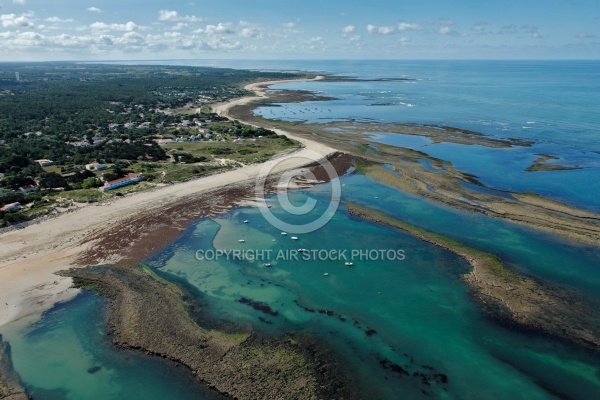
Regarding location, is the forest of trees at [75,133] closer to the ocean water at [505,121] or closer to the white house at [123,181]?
the white house at [123,181]

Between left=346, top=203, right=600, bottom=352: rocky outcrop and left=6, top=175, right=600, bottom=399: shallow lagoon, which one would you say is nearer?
left=6, top=175, right=600, bottom=399: shallow lagoon

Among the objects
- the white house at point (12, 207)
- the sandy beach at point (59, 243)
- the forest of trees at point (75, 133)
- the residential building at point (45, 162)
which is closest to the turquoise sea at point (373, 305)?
the sandy beach at point (59, 243)

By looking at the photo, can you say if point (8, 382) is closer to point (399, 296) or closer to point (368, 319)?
point (368, 319)

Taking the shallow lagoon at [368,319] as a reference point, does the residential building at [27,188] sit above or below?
above

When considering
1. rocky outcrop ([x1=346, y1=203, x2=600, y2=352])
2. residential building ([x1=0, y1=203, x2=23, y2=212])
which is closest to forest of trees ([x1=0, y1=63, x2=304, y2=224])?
residential building ([x1=0, y1=203, x2=23, y2=212])

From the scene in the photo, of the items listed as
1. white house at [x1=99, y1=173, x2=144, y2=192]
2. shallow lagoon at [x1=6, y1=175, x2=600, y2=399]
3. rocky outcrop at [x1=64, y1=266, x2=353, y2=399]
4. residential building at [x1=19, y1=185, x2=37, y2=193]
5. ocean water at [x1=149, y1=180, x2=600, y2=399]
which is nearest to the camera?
rocky outcrop at [x1=64, y1=266, x2=353, y2=399]

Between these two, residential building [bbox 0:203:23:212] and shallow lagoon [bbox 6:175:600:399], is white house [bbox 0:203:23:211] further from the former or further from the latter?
shallow lagoon [bbox 6:175:600:399]

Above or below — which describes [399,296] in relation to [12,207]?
below

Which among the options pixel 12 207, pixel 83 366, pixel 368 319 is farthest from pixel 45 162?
pixel 368 319

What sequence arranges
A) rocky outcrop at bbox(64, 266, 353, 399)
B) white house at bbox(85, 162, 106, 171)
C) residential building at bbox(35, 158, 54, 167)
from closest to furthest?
1. rocky outcrop at bbox(64, 266, 353, 399)
2. white house at bbox(85, 162, 106, 171)
3. residential building at bbox(35, 158, 54, 167)
